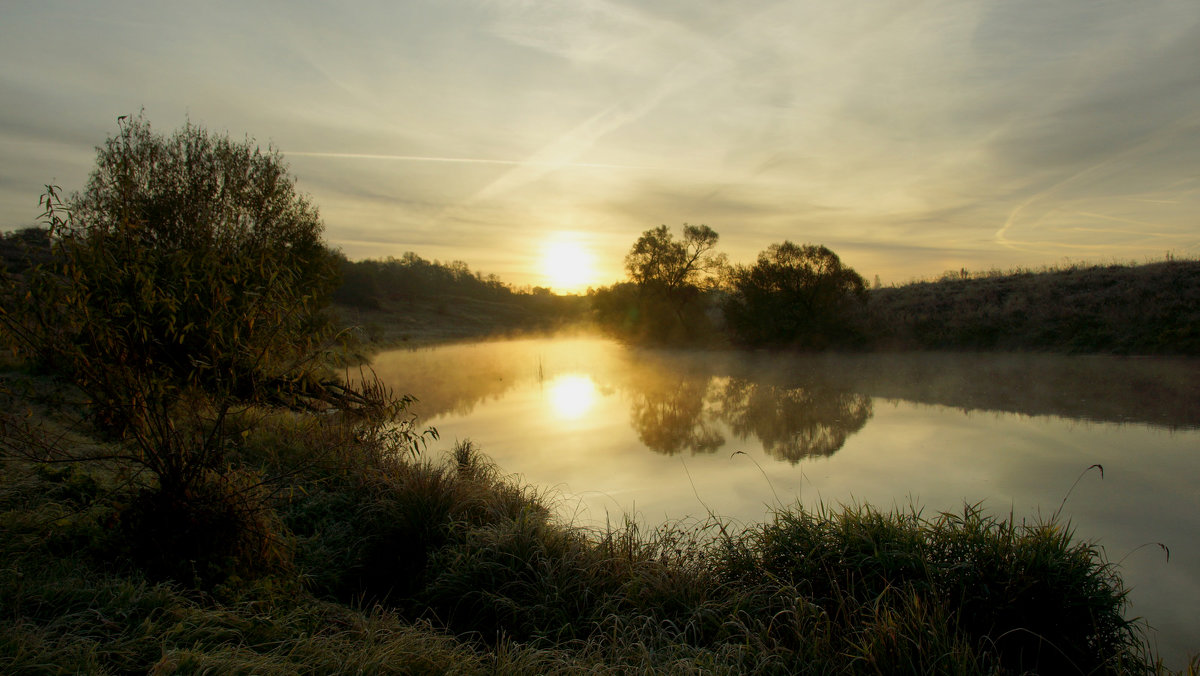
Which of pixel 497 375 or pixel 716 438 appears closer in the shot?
pixel 716 438

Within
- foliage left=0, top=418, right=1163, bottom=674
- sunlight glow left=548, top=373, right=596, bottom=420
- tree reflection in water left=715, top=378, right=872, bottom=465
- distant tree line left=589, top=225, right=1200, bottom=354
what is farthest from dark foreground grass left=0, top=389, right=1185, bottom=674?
distant tree line left=589, top=225, right=1200, bottom=354

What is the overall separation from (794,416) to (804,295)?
1453cm

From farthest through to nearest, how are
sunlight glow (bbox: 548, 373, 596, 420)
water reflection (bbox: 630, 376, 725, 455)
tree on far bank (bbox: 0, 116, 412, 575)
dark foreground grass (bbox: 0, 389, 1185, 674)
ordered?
sunlight glow (bbox: 548, 373, 596, 420)
water reflection (bbox: 630, 376, 725, 455)
tree on far bank (bbox: 0, 116, 412, 575)
dark foreground grass (bbox: 0, 389, 1185, 674)

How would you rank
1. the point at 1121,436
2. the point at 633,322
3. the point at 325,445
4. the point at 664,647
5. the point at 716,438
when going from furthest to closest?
the point at 633,322
the point at 716,438
the point at 1121,436
the point at 325,445
the point at 664,647

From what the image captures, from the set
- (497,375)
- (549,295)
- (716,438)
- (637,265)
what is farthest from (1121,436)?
(549,295)

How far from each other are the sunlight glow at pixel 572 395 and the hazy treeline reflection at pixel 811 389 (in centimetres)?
59

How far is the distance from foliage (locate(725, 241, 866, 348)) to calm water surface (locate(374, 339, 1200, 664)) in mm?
5167

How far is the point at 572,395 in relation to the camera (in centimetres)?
1809

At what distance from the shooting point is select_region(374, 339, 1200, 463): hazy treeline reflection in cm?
1143

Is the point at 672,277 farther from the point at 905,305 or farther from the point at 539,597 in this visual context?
the point at 539,597

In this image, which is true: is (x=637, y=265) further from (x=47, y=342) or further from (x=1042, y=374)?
(x=47, y=342)

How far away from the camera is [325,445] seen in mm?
7105

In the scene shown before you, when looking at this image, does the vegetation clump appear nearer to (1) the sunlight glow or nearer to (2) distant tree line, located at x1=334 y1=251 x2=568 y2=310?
(1) the sunlight glow

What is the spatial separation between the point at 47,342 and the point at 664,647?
4351mm
